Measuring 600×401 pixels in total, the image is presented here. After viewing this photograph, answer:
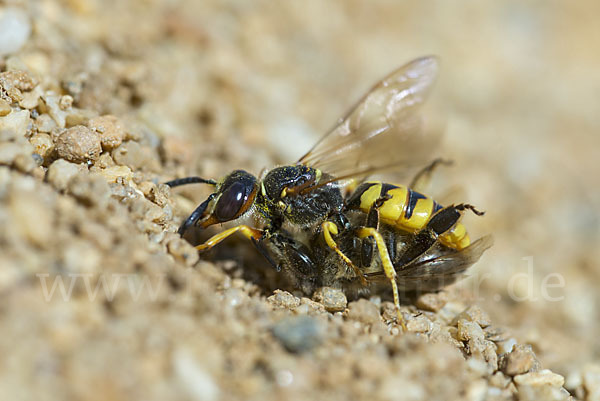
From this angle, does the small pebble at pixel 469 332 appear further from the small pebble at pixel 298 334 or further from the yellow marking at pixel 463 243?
the small pebble at pixel 298 334

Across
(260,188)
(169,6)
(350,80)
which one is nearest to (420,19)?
(350,80)

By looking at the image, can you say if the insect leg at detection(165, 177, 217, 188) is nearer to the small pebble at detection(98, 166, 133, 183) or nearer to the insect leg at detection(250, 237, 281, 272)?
the small pebble at detection(98, 166, 133, 183)

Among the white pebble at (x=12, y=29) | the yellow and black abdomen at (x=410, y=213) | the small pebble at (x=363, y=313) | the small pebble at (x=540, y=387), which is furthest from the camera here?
the white pebble at (x=12, y=29)

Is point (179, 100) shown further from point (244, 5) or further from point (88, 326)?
point (88, 326)

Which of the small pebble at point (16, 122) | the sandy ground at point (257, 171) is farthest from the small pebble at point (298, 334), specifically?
the small pebble at point (16, 122)

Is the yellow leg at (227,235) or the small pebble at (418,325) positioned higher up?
the yellow leg at (227,235)

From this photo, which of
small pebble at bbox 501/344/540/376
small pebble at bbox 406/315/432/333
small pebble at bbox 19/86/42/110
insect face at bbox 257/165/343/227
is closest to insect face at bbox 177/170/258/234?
insect face at bbox 257/165/343/227
